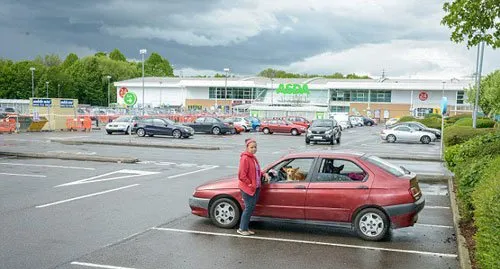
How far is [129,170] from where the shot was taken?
18531mm

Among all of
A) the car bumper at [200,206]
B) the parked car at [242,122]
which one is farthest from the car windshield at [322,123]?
the car bumper at [200,206]

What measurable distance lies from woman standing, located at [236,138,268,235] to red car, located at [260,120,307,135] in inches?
1518

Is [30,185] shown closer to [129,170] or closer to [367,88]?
[129,170]

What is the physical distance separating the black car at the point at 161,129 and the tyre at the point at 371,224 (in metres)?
30.6

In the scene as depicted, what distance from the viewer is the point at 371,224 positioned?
878 centimetres

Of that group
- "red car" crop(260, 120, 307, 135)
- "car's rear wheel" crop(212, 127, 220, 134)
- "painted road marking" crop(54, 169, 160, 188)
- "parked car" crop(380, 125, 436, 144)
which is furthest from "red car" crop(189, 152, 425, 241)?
"red car" crop(260, 120, 307, 135)

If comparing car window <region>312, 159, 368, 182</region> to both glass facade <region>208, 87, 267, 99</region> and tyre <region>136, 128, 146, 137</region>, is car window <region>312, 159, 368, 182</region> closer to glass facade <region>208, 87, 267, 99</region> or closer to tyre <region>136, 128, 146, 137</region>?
tyre <region>136, 128, 146, 137</region>

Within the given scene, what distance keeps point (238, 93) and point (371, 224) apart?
104m

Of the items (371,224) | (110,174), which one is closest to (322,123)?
(110,174)

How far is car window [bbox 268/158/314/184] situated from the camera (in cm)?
928

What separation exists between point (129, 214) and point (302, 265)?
4.78 metres

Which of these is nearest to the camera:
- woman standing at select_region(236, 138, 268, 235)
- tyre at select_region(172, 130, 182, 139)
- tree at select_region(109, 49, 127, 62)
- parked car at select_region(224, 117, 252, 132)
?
woman standing at select_region(236, 138, 268, 235)

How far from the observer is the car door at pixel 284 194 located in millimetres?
9102

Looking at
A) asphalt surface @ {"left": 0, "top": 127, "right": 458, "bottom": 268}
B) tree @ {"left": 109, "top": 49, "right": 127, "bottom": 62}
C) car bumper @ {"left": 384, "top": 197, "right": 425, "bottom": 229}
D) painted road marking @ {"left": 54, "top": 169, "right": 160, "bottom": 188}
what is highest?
tree @ {"left": 109, "top": 49, "right": 127, "bottom": 62}
